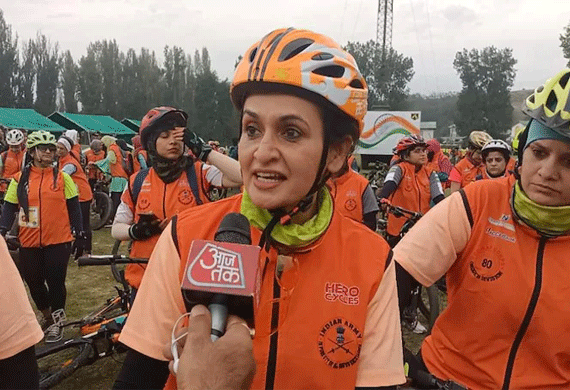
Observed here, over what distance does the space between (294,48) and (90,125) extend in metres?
47.1

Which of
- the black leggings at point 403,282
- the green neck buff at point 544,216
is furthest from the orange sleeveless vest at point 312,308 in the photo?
the green neck buff at point 544,216

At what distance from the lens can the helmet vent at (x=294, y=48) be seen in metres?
1.80

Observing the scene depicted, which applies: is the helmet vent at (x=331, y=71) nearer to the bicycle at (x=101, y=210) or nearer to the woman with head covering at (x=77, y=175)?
the woman with head covering at (x=77, y=175)

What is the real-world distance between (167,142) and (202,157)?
446 millimetres

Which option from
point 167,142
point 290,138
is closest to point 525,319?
point 290,138

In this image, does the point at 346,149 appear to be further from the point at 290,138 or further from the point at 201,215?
the point at 201,215

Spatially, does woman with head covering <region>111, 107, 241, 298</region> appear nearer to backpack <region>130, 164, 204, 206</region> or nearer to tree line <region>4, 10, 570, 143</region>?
backpack <region>130, 164, 204, 206</region>

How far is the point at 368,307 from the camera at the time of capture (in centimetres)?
180

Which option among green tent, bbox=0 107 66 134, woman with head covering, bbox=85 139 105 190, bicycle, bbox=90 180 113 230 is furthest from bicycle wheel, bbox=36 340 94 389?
green tent, bbox=0 107 66 134

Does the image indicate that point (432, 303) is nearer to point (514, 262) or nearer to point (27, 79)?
point (514, 262)

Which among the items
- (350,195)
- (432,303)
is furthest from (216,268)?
(350,195)

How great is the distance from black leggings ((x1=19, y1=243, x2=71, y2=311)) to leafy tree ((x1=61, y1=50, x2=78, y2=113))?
6229 cm

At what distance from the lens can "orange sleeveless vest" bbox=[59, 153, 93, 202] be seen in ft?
32.5

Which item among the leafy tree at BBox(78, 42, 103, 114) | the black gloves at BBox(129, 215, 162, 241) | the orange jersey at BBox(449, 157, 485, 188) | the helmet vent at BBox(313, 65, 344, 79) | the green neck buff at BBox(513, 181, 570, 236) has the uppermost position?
the leafy tree at BBox(78, 42, 103, 114)
